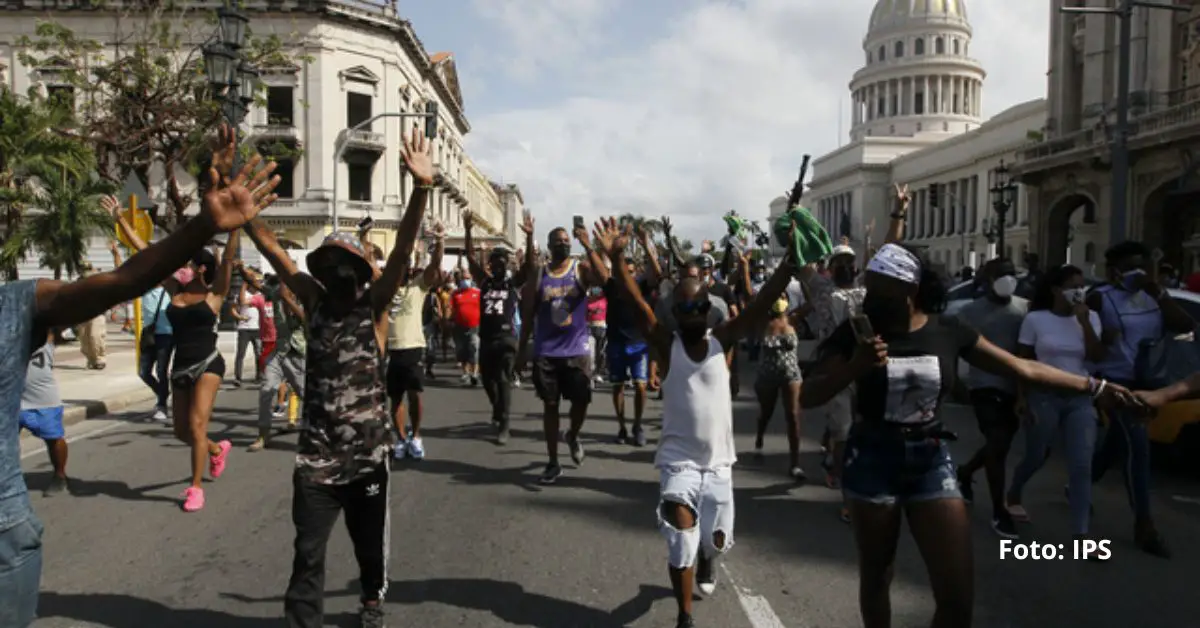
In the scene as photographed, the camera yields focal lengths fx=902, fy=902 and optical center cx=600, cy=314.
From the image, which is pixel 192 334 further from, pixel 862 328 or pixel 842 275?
pixel 862 328

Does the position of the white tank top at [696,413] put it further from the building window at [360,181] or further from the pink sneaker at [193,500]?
the building window at [360,181]

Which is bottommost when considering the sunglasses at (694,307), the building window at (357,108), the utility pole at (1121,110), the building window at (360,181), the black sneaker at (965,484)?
the black sneaker at (965,484)

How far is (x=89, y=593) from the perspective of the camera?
4605 millimetres

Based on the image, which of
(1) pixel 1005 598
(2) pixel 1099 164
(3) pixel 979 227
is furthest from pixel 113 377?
(3) pixel 979 227

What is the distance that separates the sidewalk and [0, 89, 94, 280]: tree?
2.47m

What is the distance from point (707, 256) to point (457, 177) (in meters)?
59.9

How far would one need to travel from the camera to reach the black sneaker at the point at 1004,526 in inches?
224

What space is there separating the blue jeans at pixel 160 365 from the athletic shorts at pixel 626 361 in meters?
5.12

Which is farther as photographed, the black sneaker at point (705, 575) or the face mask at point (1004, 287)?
the face mask at point (1004, 287)

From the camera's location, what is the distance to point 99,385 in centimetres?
1292

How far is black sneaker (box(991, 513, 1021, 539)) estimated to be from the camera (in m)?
5.70

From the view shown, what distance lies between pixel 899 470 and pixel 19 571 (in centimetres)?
278

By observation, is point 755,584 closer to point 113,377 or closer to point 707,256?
point 707,256

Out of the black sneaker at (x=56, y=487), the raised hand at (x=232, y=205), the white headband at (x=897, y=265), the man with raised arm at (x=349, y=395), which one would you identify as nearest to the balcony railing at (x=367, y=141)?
the black sneaker at (x=56, y=487)
